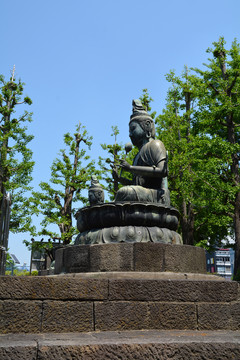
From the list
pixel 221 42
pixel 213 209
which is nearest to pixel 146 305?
pixel 213 209

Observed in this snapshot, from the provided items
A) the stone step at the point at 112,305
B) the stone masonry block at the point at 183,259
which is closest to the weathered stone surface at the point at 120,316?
the stone step at the point at 112,305

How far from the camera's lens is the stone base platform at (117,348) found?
3.25m

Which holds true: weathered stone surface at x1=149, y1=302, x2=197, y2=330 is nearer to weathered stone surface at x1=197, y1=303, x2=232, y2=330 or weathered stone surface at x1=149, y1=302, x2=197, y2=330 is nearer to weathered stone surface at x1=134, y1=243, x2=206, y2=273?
weathered stone surface at x1=197, y1=303, x2=232, y2=330

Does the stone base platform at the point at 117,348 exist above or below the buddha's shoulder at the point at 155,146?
below

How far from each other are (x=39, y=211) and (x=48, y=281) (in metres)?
17.6

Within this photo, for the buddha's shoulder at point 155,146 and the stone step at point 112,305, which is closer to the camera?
the stone step at point 112,305

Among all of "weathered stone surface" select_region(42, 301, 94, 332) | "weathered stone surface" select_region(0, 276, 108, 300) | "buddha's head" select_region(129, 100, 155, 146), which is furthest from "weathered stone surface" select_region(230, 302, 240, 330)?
"buddha's head" select_region(129, 100, 155, 146)

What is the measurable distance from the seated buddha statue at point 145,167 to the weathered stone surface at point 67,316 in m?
2.80

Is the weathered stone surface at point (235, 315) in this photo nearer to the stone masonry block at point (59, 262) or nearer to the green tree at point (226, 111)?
the stone masonry block at point (59, 262)

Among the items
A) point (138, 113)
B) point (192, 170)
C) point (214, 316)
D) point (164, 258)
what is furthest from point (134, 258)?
point (192, 170)

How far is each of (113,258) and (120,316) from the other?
1396mm

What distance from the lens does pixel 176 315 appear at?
468 centimetres

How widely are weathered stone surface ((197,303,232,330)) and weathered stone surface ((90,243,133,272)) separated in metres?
1.36

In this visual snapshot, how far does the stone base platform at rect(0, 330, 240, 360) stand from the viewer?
10.7 ft
